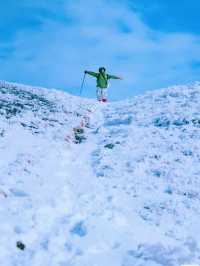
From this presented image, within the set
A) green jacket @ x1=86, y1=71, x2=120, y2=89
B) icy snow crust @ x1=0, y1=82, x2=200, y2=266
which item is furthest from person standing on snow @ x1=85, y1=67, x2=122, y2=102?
icy snow crust @ x1=0, y1=82, x2=200, y2=266

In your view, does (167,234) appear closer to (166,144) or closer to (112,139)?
(166,144)

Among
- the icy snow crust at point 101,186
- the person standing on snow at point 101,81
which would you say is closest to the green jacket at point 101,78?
the person standing on snow at point 101,81

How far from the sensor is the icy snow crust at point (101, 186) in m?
13.1

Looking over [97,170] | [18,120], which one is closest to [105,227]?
[97,170]

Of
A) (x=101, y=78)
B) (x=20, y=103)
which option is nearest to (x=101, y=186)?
(x=20, y=103)

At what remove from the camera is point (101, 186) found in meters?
17.9

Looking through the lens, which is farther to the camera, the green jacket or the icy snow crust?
the green jacket

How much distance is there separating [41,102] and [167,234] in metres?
18.7

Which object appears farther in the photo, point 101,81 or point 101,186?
point 101,81

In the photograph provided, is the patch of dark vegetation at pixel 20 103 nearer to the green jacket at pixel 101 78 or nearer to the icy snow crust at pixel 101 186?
the icy snow crust at pixel 101 186

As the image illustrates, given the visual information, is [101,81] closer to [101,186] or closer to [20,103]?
[20,103]

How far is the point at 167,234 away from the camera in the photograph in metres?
14.5

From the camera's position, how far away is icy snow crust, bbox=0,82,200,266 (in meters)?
13.1

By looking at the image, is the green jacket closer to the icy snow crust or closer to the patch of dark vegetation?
the patch of dark vegetation
